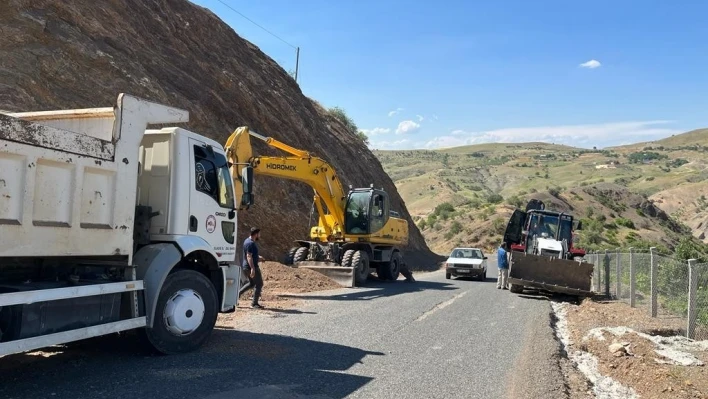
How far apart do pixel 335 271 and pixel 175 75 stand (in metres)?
12.8

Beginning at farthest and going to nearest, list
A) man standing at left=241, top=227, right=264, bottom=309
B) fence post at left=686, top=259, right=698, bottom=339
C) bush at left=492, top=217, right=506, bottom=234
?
bush at left=492, top=217, right=506, bottom=234
man standing at left=241, top=227, right=264, bottom=309
fence post at left=686, top=259, right=698, bottom=339

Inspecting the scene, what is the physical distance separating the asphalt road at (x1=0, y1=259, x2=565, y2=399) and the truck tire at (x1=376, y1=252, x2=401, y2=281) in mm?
9524

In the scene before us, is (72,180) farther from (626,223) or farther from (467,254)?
(626,223)

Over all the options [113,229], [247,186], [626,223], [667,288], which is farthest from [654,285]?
[626,223]

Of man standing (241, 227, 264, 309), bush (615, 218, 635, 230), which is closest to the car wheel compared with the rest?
man standing (241, 227, 264, 309)

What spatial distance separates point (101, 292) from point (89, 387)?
106cm

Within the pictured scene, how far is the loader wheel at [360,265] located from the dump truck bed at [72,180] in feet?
39.1

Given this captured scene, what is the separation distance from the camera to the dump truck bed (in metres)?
5.73

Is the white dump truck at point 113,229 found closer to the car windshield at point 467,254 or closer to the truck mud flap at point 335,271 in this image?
the truck mud flap at point 335,271

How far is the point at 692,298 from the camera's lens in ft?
33.3

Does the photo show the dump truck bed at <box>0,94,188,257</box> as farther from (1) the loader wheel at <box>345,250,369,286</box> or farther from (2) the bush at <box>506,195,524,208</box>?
(2) the bush at <box>506,195,524,208</box>

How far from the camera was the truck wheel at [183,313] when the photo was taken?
24.9ft

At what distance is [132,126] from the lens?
23.2 feet

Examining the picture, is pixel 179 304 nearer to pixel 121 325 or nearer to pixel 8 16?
pixel 121 325
